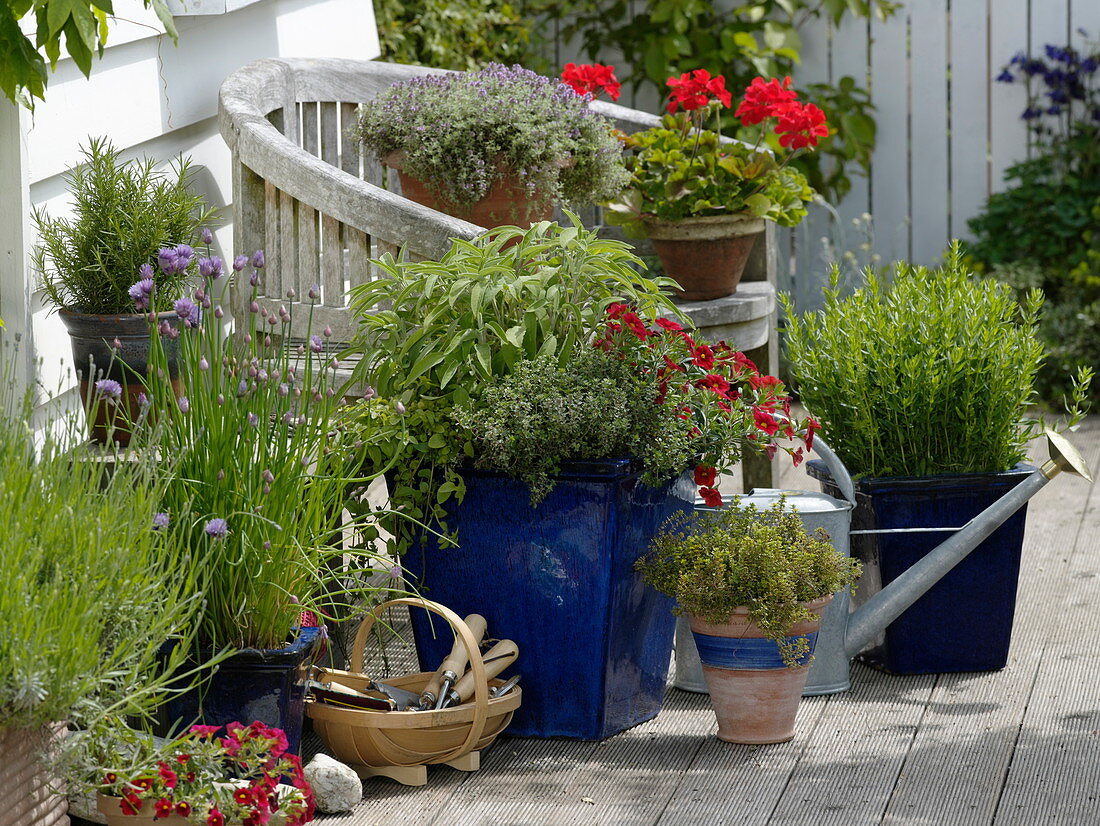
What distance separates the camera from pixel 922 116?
644cm

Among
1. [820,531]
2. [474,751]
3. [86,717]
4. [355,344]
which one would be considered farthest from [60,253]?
[820,531]

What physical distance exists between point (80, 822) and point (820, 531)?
149 cm

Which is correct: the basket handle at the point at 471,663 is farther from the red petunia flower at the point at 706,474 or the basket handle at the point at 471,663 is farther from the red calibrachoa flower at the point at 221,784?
the red petunia flower at the point at 706,474

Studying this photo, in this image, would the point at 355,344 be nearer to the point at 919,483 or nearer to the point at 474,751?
the point at 474,751

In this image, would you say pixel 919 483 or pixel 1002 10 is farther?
pixel 1002 10

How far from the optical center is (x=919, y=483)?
314 centimetres

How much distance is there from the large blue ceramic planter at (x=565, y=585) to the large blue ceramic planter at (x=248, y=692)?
0.43 m

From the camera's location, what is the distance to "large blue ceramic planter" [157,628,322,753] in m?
Result: 2.48

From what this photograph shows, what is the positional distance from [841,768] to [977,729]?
353 millimetres

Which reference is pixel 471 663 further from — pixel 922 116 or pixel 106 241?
pixel 922 116

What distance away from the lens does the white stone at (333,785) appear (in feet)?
8.39

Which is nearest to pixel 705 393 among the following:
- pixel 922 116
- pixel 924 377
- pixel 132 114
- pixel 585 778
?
pixel 924 377

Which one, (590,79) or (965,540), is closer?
(965,540)

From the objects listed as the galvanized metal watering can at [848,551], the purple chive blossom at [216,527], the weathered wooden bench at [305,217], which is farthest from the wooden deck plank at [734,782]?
the weathered wooden bench at [305,217]
